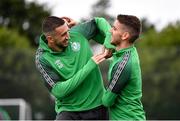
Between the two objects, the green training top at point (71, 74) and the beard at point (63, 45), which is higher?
the beard at point (63, 45)

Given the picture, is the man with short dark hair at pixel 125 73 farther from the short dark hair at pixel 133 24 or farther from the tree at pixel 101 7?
the tree at pixel 101 7

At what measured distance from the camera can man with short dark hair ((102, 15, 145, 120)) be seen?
19.9 feet

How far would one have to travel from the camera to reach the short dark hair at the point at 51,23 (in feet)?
20.9

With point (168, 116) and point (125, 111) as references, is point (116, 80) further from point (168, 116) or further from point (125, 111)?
point (168, 116)

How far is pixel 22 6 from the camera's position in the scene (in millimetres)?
44188

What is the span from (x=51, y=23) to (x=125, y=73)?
0.83 meters

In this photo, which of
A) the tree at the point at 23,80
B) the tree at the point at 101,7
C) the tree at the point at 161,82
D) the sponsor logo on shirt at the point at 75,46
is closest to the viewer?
the sponsor logo on shirt at the point at 75,46

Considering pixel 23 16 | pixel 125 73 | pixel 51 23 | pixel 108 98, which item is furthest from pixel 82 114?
pixel 23 16

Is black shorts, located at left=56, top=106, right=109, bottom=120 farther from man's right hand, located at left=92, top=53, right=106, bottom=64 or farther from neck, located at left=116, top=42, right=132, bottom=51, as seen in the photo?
neck, located at left=116, top=42, right=132, bottom=51

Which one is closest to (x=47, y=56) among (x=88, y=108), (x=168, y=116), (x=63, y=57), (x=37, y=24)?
(x=63, y=57)

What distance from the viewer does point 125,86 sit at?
611 centimetres

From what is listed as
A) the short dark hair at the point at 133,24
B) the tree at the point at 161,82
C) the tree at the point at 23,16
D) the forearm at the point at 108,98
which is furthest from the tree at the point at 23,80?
the tree at the point at 23,16

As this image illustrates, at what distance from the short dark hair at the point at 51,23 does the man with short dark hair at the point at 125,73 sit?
0.51 metres

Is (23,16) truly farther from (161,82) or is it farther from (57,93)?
(57,93)
